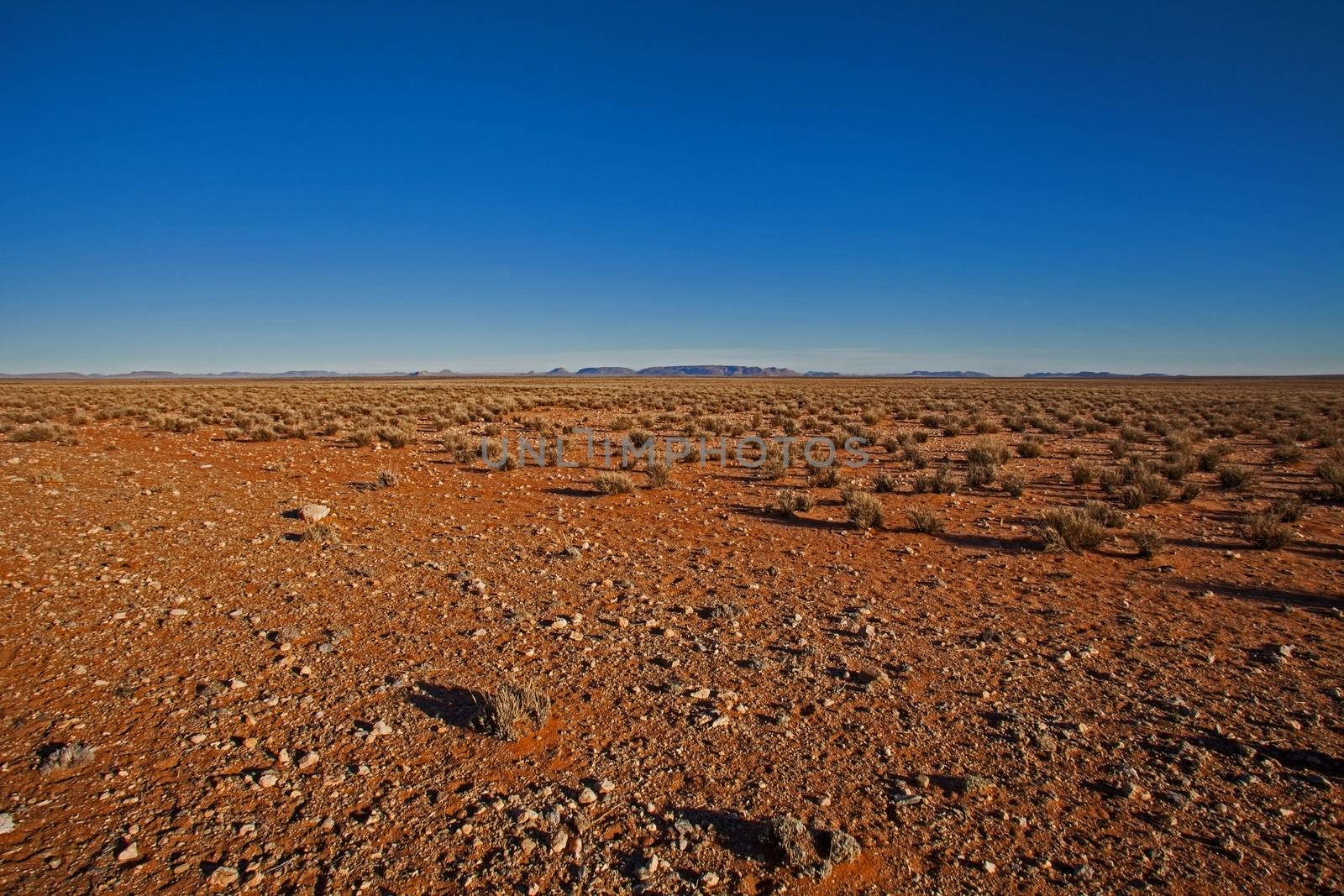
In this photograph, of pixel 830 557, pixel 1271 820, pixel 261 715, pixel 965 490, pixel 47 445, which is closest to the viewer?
pixel 1271 820

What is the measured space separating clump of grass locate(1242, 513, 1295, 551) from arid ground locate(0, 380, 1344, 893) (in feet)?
0.10

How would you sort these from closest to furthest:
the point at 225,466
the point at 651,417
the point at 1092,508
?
1. the point at 1092,508
2. the point at 225,466
3. the point at 651,417

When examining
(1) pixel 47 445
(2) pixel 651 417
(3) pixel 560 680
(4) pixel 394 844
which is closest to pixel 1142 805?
(3) pixel 560 680

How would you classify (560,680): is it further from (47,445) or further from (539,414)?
(539,414)

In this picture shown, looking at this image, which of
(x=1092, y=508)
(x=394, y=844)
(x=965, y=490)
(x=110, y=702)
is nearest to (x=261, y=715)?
(x=110, y=702)

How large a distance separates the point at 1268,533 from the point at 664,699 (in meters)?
7.89

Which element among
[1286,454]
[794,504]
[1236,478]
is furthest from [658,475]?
[1286,454]

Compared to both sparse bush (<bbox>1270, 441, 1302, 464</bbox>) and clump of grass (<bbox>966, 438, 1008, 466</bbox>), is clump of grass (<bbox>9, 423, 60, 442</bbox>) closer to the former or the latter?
clump of grass (<bbox>966, 438, 1008, 466</bbox>)

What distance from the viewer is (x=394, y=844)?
2.77 meters

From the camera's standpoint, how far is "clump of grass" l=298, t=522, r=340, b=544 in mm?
7016

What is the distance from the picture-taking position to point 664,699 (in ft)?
13.2

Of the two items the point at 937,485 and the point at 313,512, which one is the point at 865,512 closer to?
the point at 937,485

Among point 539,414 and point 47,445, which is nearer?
point 47,445

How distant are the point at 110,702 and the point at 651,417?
21.4 m
